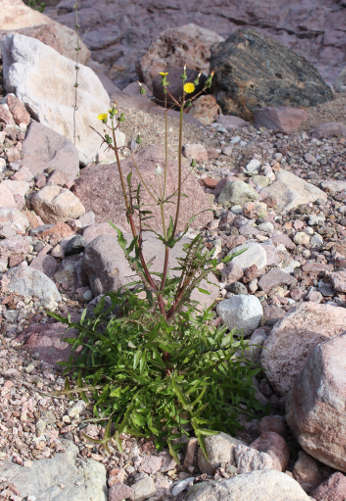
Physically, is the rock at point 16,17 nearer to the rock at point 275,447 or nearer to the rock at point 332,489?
the rock at point 275,447

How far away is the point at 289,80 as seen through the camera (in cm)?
675

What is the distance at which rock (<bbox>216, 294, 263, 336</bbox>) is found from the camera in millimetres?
3006

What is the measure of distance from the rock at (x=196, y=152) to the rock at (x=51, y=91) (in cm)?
64

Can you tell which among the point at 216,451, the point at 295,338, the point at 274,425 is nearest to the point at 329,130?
the point at 295,338

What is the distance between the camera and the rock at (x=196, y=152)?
16.6 feet

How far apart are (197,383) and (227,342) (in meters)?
0.35

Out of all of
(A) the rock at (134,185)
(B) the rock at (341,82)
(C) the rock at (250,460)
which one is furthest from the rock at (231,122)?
(C) the rock at (250,460)

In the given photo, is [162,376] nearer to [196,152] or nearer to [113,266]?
[113,266]

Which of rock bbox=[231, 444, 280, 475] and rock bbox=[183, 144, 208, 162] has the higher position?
rock bbox=[231, 444, 280, 475]

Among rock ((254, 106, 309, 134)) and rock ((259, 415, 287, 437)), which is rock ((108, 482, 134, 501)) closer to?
rock ((259, 415, 287, 437))

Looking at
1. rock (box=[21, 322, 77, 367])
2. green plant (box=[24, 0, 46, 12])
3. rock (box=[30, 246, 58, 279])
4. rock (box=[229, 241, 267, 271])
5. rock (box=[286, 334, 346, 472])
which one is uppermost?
rock (box=[286, 334, 346, 472])

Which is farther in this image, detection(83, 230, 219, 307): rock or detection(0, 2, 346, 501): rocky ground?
detection(83, 230, 219, 307): rock

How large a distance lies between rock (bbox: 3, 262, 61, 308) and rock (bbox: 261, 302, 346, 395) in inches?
50.8

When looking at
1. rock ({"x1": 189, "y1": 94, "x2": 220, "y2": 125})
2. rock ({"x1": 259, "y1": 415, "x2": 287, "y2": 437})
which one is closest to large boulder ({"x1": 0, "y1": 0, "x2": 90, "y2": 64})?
rock ({"x1": 189, "y1": 94, "x2": 220, "y2": 125})
